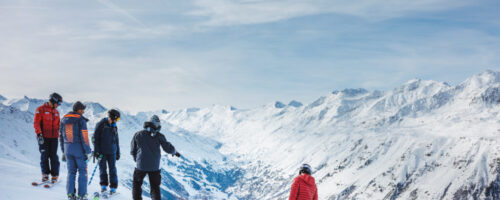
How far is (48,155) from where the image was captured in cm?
1733

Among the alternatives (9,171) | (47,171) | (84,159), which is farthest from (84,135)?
(9,171)

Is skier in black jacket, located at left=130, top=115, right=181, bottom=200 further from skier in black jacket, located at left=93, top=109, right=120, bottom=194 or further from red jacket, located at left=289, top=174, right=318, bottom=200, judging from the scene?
red jacket, located at left=289, top=174, right=318, bottom=200

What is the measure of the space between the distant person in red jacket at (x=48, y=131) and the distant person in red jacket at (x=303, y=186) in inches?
502

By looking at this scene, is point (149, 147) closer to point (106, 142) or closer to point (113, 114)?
point (113, 114)

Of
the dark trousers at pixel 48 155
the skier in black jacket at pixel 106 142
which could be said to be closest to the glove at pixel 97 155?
the skier in black jacket at pixel 106 142

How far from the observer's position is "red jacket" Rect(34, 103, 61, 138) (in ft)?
55.6

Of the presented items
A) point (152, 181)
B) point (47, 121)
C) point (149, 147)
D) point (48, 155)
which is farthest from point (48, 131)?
point (152, 181)

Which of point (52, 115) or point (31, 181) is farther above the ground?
point (52, 115)

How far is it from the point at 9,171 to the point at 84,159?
7736mm

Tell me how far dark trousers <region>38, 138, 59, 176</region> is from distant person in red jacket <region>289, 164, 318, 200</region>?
12.7 metres

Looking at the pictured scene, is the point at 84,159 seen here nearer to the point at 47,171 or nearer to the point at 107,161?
the point at 107,161

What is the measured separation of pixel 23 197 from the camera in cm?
1446

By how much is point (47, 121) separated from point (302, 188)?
13.4 m

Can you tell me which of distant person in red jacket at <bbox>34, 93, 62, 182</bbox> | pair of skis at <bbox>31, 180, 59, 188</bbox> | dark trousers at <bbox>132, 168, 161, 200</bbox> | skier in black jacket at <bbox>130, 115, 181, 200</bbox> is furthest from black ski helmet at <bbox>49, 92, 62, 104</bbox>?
dark trousers at <bbox>132, 168, 161, 200</bbox>
